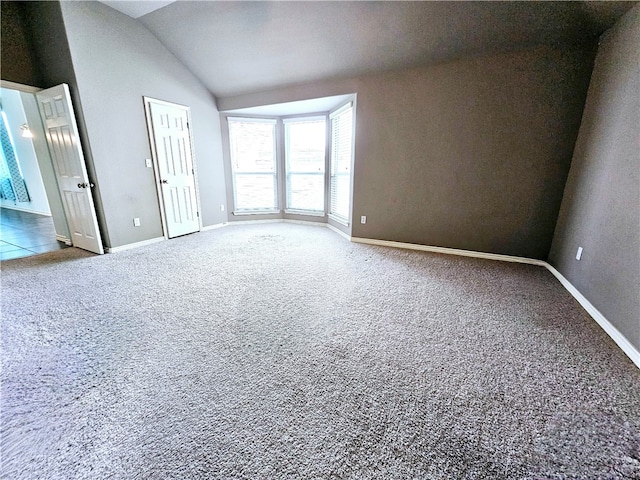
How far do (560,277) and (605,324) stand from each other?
96 cm

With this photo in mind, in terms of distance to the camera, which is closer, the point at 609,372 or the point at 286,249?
the point at 609,372

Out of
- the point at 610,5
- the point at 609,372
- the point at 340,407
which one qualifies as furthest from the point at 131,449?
the point at 610,5

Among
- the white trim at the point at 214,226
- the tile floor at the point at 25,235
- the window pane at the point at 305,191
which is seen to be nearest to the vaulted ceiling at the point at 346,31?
the window pane at the point at 305,191

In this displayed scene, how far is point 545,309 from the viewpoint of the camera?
90.2 inches

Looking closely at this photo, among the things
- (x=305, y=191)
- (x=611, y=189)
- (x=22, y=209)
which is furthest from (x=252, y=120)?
(x=22, y=209)

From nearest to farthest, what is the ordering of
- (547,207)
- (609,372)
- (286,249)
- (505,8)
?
(609,372) → (505,8) → (547,207) → (286,249)

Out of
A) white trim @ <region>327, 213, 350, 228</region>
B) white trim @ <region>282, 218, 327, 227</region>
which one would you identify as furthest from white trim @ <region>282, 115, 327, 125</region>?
white trim @ <region>282, 218, 327, 227</region>

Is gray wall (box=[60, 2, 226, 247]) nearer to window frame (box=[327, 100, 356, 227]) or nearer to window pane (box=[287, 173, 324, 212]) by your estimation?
window pane (box=[287, 173, 324, 212])

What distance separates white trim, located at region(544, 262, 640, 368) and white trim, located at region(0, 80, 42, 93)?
6.60m

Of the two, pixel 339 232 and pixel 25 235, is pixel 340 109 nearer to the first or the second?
pixel 339 232

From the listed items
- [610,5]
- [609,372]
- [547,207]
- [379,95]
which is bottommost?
[609,372]

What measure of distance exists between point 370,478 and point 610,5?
12.8 feet

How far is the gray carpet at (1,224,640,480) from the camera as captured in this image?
1.09m

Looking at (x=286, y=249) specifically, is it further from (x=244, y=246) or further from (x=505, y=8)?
(x=505, y=8)
